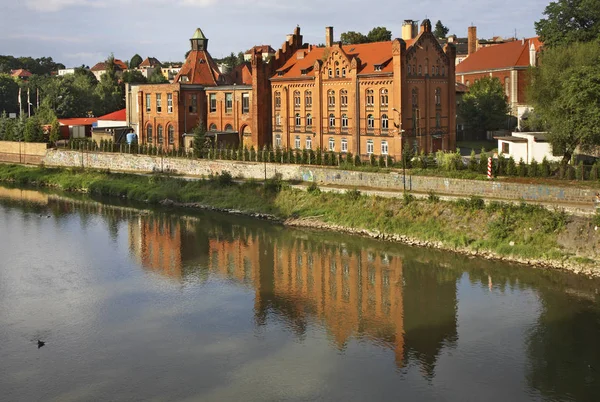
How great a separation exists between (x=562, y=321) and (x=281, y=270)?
466 inches

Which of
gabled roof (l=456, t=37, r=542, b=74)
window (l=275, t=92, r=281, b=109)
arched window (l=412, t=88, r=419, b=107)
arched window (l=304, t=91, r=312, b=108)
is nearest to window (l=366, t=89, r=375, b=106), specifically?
arched window (l=412, t=88, r=419, b=107)

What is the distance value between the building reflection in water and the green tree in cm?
5396

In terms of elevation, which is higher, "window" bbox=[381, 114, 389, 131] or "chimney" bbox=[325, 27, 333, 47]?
"chimney" bbox=[325, 27, 333, 47]

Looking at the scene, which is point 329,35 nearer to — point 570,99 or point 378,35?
point 378,35

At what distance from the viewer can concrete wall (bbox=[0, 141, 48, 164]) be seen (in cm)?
6122

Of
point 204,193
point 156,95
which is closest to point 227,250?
point 204,193

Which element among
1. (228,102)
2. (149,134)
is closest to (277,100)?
(228,102)

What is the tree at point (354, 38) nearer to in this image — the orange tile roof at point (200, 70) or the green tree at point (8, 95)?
the orange tile roof at point (200, 70)

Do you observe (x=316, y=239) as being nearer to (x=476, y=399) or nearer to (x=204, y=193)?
(x=204, y=193)

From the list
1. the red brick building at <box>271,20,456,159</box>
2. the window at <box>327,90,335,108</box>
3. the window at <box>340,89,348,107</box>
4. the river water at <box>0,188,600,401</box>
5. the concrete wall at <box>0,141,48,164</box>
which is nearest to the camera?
the river water at <box>0,188,600,401</box>

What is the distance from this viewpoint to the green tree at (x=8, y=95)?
86.6 meters

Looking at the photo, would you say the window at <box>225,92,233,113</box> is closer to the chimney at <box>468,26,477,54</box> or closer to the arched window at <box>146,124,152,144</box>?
the arched window at <box>146,124,152,144</box>

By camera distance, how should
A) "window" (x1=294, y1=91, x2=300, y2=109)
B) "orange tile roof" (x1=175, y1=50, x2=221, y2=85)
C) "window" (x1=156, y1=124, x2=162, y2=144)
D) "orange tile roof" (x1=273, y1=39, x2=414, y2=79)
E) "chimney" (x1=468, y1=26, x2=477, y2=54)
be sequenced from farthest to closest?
"chimney" (x1=468, y1=26, x2=477, y2=54) → "window" (x1=156, y1=124, x2=162, y2=144) → "orange tile roof" (x1=175, y1=50, x2=221, y2=85) → "window" (x1=294, y1=91, x2=300, y2=109) → "orange tile roof" (x1=273, y1=39, x2=414, y2=79)

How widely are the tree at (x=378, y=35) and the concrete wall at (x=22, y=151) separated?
30.0 m
